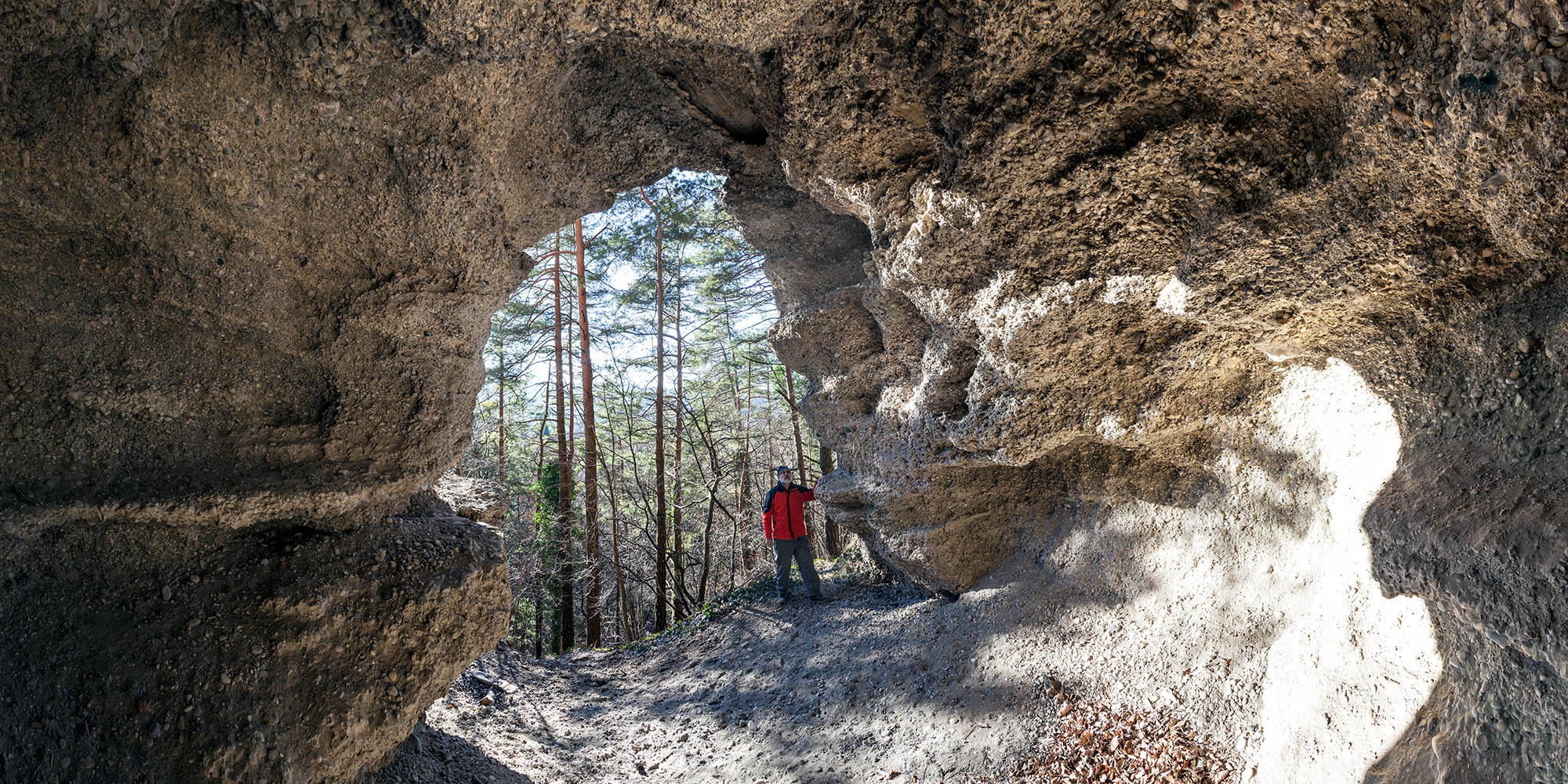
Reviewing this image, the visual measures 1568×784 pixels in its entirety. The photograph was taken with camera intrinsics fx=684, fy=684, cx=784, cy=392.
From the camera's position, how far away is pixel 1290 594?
4020mm

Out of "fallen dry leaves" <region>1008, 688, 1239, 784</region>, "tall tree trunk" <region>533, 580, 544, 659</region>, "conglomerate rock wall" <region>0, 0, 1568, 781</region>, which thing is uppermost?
"conglomerate rock wall" <region>0, 0, 1568, 781</region>

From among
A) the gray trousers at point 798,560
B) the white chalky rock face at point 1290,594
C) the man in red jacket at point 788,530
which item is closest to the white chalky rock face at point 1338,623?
the white chalky rock face at point 1290,594

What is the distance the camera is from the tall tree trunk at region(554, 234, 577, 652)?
1136 centimetres

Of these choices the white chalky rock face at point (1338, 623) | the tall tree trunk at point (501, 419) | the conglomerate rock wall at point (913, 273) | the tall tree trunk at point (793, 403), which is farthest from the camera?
the tall tree trunk at point (793, 403)

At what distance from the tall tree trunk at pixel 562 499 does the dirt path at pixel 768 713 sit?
3241mm

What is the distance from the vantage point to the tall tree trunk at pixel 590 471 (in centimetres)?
1086

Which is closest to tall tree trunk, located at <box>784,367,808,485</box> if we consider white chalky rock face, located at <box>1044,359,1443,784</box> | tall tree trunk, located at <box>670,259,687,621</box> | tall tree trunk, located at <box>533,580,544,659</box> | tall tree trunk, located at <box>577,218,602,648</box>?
tall tree trunk, located at <box>670,259,687,621</box>

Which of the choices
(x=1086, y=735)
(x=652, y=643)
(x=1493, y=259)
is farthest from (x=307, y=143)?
(x=652, y=643)

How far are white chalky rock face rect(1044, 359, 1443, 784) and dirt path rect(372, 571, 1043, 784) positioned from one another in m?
1.13

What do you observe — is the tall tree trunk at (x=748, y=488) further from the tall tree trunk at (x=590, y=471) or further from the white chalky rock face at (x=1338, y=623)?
the white chalky rock face at (x=1338, y=623)

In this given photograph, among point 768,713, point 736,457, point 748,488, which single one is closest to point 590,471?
point 736,457

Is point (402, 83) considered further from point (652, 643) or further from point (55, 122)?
point (652, 643)

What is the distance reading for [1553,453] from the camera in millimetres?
2402

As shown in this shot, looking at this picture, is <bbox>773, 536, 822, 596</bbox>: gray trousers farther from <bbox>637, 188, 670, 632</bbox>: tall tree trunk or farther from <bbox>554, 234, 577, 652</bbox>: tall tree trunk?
<bbox>554, 234, 577, 652</bbox>: tall tree trunk
